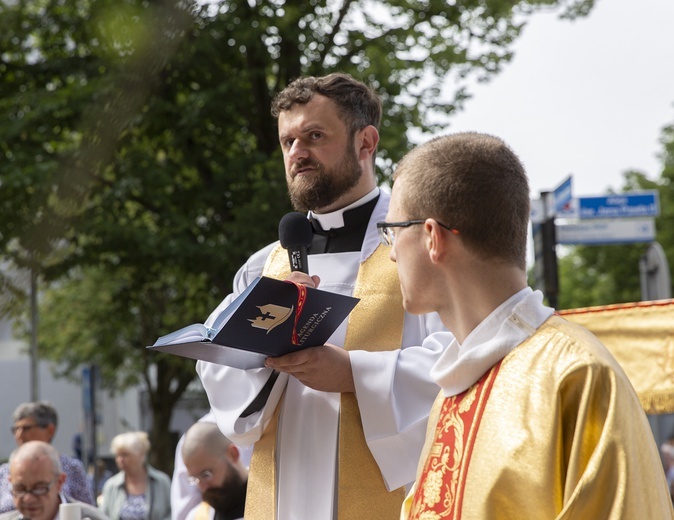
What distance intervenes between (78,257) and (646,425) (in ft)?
43.9

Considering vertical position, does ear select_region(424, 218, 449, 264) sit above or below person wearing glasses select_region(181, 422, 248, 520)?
above

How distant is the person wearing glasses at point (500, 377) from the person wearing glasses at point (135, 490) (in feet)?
26.0

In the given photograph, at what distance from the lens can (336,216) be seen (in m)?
3.45

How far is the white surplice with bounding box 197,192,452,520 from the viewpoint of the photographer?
3.08m

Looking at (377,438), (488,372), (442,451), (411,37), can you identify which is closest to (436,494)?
(442,451)

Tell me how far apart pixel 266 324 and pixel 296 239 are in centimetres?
57

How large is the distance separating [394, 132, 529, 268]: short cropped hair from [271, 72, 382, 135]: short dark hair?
1405 mm

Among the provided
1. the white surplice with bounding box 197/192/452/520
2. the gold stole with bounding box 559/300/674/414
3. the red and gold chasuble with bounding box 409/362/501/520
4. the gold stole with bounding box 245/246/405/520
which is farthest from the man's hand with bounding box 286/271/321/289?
the gold stole with bounding box 559/300/674/414

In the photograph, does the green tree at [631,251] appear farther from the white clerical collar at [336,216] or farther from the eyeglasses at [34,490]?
the white clerical collar at [336,216]

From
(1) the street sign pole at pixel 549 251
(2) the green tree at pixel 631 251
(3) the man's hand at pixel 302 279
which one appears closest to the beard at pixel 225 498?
(3) the man's hand at pixel 302 279

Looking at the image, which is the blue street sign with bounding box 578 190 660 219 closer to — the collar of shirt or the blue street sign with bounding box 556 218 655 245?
the blue street sign with bounding box 556 218 655 245

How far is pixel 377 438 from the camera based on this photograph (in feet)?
10.2

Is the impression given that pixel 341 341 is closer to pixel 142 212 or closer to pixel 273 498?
pixel 273 498

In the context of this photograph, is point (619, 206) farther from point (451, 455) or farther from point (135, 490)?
point (451, 455)
